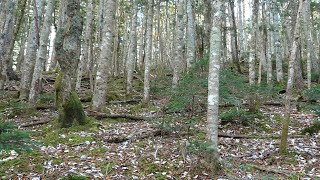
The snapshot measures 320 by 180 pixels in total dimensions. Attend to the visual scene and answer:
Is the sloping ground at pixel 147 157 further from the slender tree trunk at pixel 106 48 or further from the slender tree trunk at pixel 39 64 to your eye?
the slender tree trunk at pixel 39 64

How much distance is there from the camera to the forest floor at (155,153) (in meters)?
6.38

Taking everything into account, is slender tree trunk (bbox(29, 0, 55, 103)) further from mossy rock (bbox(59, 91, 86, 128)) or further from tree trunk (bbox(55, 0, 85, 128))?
mossy rock (bbox(59, 91, 86, 128))

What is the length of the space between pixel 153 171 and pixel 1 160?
2998mm

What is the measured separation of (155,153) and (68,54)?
3408mm

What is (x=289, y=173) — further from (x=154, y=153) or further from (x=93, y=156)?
(x=93, y=156)

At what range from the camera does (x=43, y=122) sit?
10.2 meters

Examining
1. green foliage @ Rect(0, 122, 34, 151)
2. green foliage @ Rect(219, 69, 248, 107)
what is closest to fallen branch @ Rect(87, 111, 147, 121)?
green foliage @ Rect(219, 69, 248, 107)

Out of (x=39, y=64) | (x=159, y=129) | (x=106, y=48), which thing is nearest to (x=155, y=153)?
(x=159, y=129)

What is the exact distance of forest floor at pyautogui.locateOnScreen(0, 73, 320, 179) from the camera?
638 cm

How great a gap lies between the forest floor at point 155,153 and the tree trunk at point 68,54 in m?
0.66

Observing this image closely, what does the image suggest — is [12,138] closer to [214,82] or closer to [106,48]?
[214,82]

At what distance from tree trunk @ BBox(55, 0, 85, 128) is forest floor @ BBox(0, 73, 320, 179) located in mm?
656

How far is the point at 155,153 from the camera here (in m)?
7.31

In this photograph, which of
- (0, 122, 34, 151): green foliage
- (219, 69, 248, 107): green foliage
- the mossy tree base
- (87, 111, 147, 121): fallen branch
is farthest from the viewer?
(87, 111, 147, 121): fallen branch
